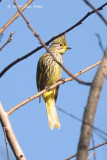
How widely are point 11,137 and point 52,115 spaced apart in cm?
346

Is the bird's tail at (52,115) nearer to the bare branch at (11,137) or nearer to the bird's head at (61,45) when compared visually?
the bird's head at (61,45)

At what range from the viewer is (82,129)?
1636 mm

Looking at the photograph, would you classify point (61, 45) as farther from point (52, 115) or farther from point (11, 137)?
point (11, 137)

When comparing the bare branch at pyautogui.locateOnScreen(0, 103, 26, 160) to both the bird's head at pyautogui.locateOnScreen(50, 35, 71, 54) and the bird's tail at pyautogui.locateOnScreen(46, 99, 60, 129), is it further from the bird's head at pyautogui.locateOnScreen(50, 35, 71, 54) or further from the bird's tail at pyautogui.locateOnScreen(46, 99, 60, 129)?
the bird's head at pyautogui.locateOnScreen(50, 35, 71, 54)

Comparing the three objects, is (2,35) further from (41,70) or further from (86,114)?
(41,70)

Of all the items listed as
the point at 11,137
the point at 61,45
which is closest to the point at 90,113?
the point at 11,137

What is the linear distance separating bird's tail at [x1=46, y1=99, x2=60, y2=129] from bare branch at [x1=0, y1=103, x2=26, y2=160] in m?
3.03

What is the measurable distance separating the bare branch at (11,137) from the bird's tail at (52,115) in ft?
9.94

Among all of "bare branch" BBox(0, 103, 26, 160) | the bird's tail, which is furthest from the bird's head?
"bare branch" BBox(0, 103, 26, 160)

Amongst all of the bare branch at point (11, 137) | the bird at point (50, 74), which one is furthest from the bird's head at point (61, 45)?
the bare branch at point (11, 137)

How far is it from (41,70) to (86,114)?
16.1 ft

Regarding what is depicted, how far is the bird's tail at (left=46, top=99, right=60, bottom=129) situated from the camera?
19.2 feet

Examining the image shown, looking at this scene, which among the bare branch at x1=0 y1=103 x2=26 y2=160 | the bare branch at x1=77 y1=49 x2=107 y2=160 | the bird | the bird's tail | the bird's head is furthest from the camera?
the bird's head

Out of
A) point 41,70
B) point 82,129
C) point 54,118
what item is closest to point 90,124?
point 82,129
